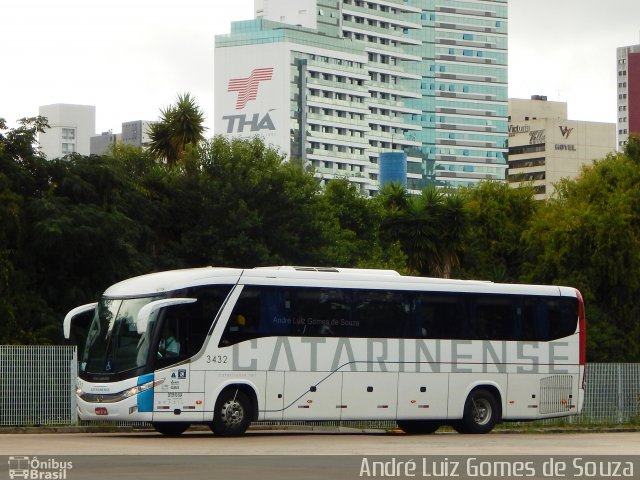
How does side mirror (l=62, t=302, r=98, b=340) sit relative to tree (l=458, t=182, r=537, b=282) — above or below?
below

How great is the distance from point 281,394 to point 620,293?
3985 centimetres

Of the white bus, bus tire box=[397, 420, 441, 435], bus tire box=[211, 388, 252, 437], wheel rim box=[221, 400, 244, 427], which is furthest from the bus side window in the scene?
bus tire box=[397, 420, 441, 435]

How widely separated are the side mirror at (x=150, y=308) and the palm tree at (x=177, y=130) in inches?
1450

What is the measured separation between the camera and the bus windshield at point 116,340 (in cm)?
2616

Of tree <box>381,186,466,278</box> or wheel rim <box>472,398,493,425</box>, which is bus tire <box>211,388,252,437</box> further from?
tree <box>381,186,466,278</box>

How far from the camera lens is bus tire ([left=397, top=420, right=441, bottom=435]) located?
30936mm

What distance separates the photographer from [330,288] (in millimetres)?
28156

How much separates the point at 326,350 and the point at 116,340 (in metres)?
4.34

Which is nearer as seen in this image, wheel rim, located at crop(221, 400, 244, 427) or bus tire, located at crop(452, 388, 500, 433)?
wheel rim, located at crop(221, 400, 244, 427)

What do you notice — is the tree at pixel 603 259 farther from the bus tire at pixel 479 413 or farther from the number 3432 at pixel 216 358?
the number 3432 at pixel 216 358

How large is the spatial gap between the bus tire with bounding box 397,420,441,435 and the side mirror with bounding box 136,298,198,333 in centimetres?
696

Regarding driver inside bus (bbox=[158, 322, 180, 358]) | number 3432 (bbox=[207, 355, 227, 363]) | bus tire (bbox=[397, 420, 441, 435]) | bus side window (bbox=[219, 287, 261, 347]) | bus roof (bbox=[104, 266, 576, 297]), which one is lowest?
bus tire (bbox=[397, 420, 441, 435])
